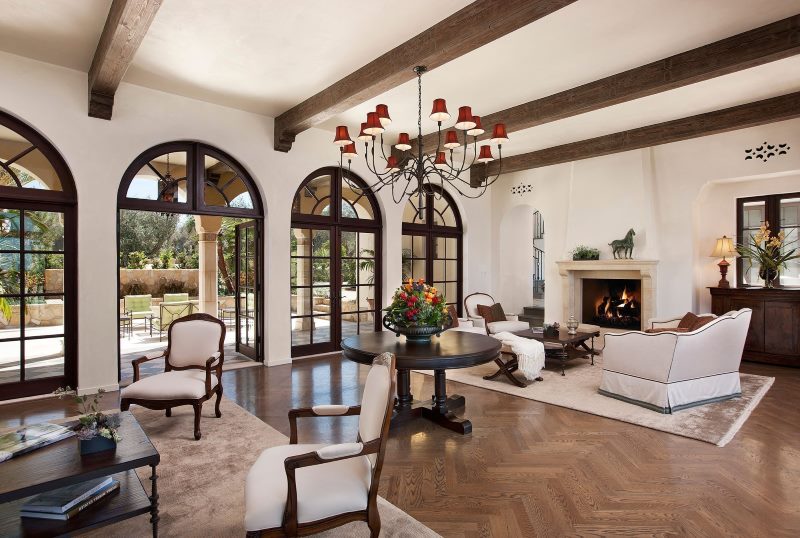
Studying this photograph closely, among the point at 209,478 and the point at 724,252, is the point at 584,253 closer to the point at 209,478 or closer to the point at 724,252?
the point at 724,252

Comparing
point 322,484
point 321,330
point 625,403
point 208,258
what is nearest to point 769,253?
point 625,403

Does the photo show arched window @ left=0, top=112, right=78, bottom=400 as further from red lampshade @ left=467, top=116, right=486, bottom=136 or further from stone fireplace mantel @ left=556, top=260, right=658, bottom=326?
stone fireplace mantel @ left=556, top=260, right=658, bottom=326

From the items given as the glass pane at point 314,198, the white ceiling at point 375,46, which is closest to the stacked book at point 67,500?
the white ceiling at point 375,46

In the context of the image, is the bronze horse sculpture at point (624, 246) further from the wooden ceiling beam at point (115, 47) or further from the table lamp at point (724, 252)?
the wooden ceiling beam at point (115, 47)

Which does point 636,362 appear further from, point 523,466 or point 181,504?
point 181,504

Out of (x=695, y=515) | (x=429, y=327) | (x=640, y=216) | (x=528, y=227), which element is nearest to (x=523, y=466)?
(x=695, y=515)

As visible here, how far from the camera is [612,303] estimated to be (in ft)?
26.7

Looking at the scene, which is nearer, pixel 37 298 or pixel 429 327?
pixel 429 327

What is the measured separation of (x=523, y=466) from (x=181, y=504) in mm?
2067

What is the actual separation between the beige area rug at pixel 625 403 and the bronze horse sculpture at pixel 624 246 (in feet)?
8.42

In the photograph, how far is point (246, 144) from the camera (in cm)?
586

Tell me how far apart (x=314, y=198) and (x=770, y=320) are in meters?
6.36

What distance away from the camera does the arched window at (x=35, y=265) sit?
4.40 metres

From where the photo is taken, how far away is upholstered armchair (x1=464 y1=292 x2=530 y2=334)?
670cm
